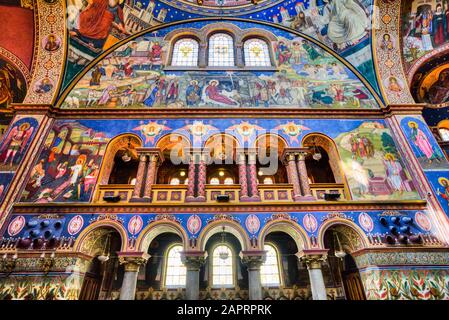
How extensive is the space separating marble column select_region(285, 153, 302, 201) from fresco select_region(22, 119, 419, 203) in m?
0.74

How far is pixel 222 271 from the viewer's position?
11.1 metres

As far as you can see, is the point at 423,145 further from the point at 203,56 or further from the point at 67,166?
the point at 67,166

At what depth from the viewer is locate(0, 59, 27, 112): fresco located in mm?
12914

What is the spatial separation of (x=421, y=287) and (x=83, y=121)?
1539 cm

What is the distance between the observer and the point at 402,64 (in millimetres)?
13328

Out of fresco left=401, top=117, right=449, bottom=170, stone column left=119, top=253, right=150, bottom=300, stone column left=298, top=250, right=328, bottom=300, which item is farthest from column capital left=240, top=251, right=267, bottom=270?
fresco left=401, top=117, right=449, bottom=170

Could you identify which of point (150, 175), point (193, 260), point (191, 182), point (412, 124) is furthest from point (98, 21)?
point (412, 124)

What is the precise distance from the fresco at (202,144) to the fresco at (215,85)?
3.83 feet

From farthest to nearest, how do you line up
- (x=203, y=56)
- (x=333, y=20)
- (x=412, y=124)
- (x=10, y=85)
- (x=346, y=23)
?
(x=203, y=56)
(x=333, y=20)
(x=346, y=23)
(x=10, y=85)
(x=412, y=124)

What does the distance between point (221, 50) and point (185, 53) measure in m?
2.26

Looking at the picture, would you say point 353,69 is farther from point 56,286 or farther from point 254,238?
point 56,286

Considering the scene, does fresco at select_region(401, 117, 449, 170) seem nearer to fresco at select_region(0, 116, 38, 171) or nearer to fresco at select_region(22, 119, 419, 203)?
fresco at select_region(22, 119, 419, 203)
